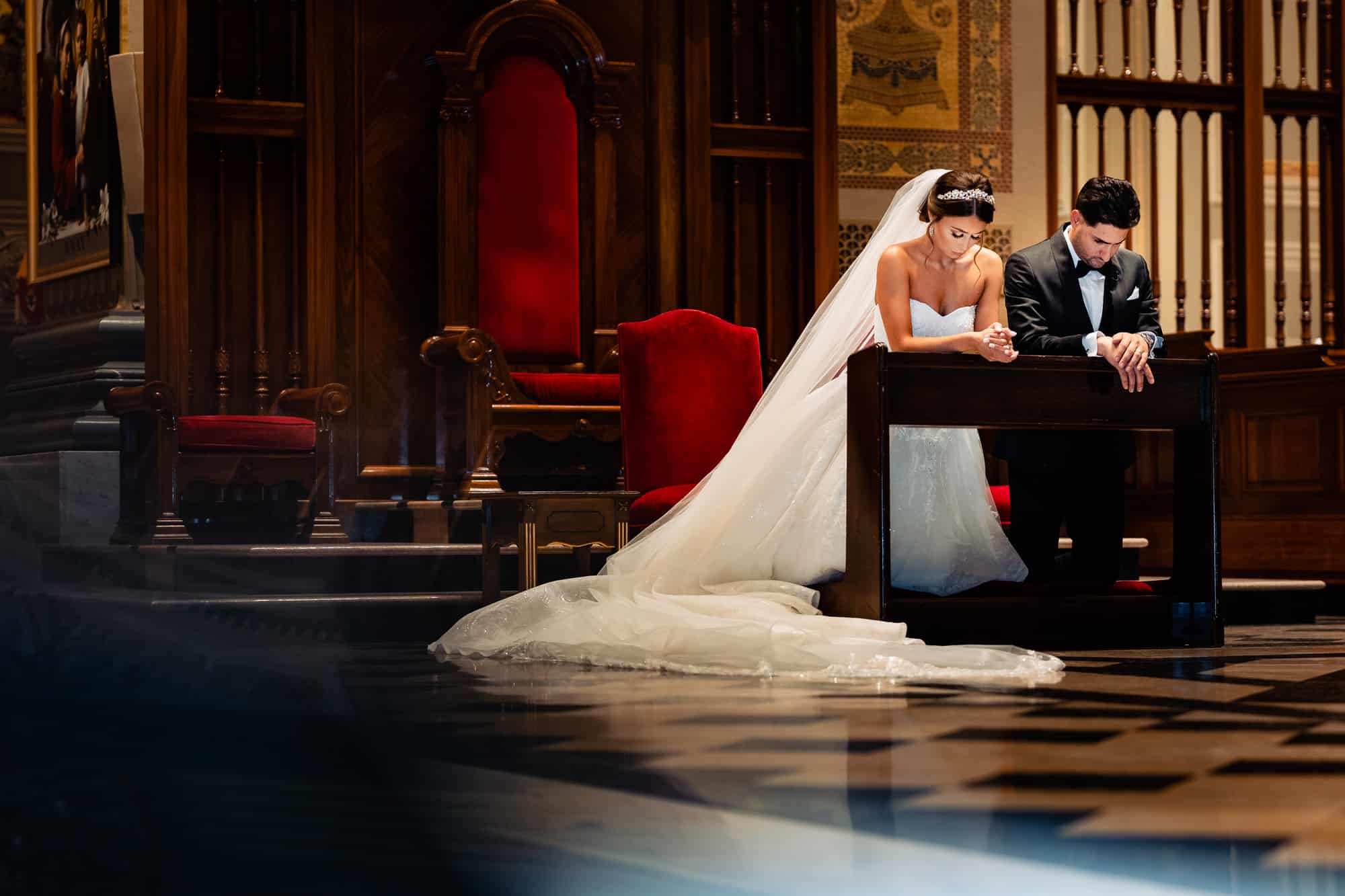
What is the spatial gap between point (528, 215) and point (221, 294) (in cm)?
131

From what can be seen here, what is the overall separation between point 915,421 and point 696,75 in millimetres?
3363

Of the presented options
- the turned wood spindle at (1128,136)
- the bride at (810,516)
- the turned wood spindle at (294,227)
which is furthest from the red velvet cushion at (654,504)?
the turned wood spindle at (1128,136)

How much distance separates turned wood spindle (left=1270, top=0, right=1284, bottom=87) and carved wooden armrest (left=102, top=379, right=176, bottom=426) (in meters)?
5.70

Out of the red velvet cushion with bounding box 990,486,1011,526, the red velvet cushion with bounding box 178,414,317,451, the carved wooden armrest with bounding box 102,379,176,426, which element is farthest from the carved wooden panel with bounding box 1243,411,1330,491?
the carved wooden armrest with bounding box 102,379,176,426

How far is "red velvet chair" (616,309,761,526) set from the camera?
4.60m

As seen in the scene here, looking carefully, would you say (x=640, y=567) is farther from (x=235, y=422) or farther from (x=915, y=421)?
(x=235, y=422)

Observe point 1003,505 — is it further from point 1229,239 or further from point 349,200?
point 1229,239

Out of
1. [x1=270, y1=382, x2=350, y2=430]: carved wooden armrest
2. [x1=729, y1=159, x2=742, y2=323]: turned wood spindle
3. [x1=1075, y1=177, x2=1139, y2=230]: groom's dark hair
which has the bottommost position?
[x1=270, y1=382, x2=350, y2=430]: carved wooden armrest

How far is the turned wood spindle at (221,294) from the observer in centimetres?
586

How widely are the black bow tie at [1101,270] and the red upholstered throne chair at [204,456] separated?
2.77 m

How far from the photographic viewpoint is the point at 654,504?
4.41m

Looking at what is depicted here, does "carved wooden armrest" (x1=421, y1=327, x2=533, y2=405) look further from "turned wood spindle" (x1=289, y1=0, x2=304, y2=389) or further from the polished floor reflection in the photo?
the polished floor reflection

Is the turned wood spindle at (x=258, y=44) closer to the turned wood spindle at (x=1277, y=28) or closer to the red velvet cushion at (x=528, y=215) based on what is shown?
the red velvet cushion at (x=528, y=215)

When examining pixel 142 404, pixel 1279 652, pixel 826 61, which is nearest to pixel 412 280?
pixel 142 404
